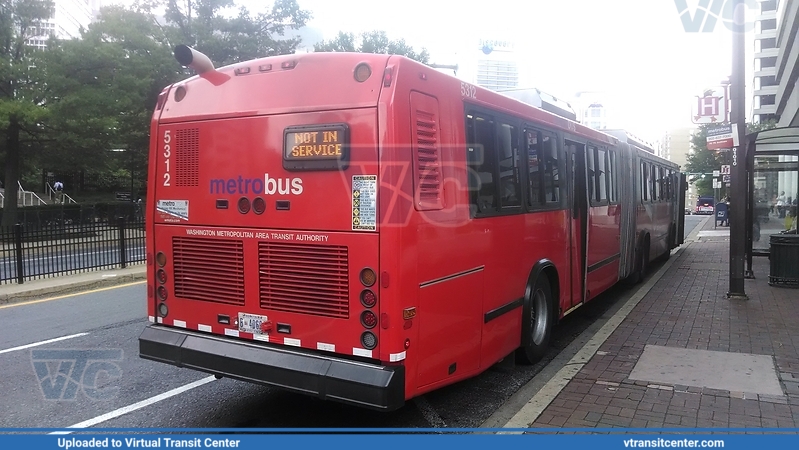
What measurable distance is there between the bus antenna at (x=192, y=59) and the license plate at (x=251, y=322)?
2.05m

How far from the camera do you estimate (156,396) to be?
18.0 feet

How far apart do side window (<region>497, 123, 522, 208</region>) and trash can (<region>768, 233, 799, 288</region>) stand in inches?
294

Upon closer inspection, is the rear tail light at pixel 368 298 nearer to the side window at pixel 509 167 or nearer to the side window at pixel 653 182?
the side window at pixel 509 167

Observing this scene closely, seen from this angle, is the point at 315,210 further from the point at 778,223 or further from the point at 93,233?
the point at 778,223

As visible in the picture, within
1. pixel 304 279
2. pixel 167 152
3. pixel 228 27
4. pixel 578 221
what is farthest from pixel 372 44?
pixel 304 279

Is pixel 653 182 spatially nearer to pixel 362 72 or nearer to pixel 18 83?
pixel 362 72

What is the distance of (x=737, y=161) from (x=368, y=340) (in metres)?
8.39

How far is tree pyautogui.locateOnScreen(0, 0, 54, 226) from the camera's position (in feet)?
76.1

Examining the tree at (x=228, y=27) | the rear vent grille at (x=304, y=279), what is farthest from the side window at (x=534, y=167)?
the tree at (x=228, y=27)

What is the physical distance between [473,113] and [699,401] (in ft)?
9.97

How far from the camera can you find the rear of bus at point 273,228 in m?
4.24

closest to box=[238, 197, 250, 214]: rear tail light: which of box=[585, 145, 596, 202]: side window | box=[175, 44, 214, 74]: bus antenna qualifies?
box=[175, 44, 214, 74]: bus antenna

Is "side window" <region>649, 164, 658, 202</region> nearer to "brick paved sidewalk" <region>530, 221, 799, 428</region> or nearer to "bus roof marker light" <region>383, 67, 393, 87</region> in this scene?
"brick paved sidewalk" <region>530, 221, 799, 428</region>

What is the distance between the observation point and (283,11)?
31.1 metres
